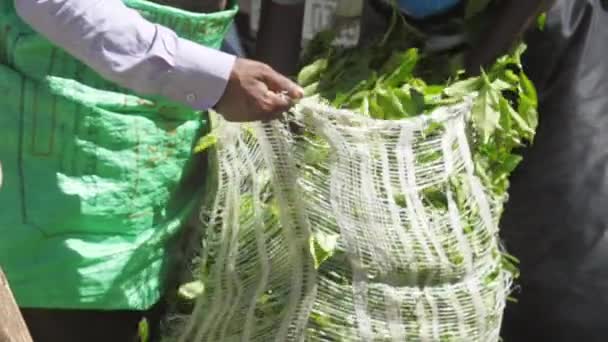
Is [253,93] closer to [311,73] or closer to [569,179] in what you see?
[311,73]

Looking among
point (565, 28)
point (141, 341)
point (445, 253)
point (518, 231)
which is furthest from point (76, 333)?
point (565, 28)

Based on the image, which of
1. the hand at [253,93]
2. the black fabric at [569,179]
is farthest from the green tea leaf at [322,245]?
the black fabric at [569,179]

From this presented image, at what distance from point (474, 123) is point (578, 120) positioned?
0.33 metres

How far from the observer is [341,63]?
219 centimetres

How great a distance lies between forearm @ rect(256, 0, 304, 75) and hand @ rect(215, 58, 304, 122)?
0.98 ft

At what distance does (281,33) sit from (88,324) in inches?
22.3

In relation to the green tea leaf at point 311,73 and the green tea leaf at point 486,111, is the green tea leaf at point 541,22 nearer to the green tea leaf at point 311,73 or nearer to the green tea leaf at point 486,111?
the green tea leaf at point 486,111

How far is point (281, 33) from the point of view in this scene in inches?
84.2

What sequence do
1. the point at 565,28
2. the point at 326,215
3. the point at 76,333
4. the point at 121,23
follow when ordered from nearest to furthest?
the point at 121,23
the point at 326,215
the point at 76,333
the point at 565,28

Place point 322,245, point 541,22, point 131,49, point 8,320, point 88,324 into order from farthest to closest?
point 541,22 → point 88,324 → point 322,245 → point 131,49 → point 8,320

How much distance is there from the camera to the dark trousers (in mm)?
2068

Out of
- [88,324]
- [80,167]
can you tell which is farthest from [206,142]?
[88,324]

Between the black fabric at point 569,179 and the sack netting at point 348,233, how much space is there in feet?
0.85

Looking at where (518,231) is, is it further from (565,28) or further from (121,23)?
(121,23)
